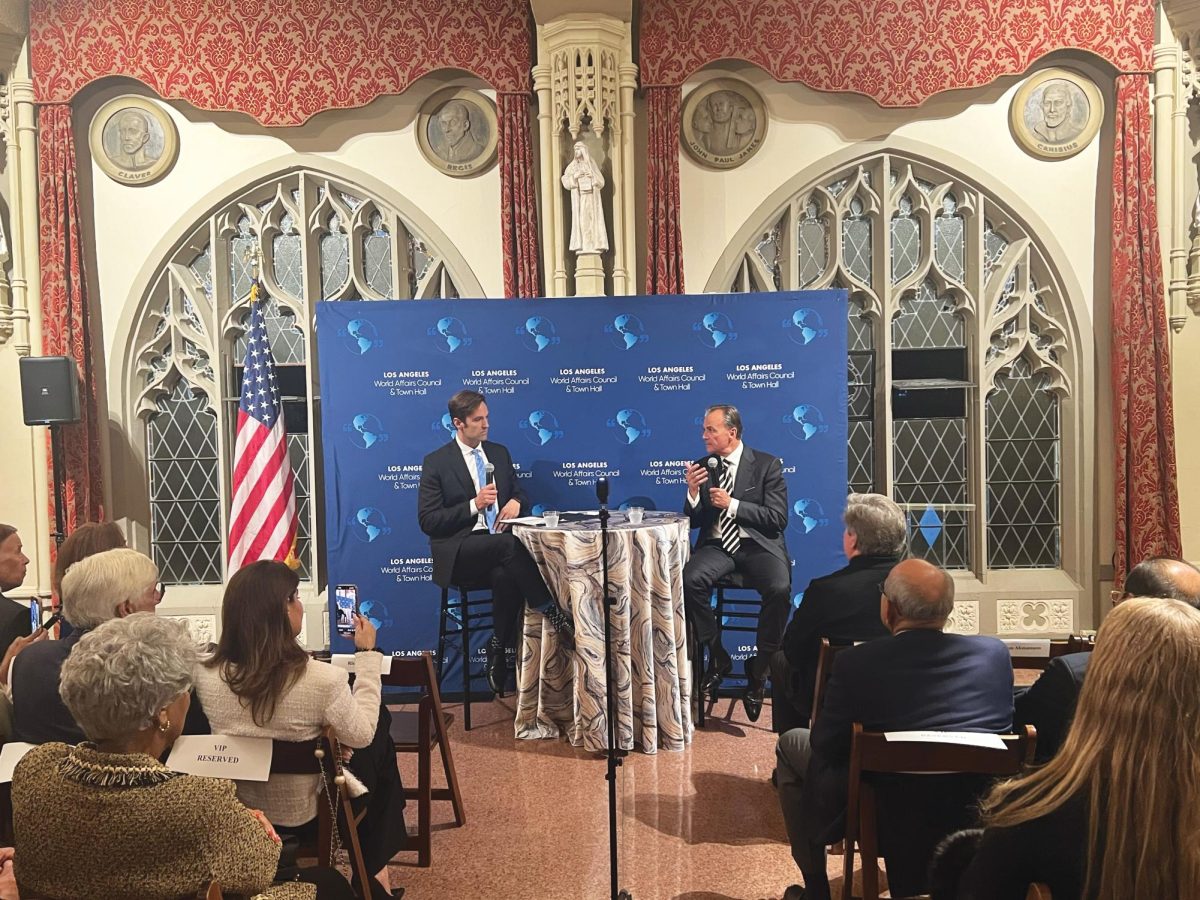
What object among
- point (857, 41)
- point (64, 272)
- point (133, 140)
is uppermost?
point (857, 41)

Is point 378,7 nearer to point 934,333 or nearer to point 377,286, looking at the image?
point 377,286

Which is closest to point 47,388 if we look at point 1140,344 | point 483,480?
point 483,480

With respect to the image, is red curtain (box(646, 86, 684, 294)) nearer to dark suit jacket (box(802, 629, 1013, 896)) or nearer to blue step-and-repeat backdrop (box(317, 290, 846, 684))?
blue step-and-repeat backdrop (box(317, 290, 846, 684))

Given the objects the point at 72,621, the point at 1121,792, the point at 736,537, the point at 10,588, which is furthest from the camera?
the point at 736,537

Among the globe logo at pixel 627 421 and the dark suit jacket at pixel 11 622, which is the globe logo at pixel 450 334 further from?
the dark suit jacket at pixel 11 622

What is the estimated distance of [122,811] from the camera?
1.65 metres

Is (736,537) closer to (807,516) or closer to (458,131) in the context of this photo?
(807,516)

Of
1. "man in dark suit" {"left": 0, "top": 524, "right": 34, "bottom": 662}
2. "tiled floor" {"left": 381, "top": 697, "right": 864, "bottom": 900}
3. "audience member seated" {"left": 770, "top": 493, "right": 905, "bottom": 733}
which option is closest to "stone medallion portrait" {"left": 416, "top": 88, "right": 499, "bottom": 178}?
"man in dark suit" {"left": 0, "top": 524, "right": 34, "bottom": 662}

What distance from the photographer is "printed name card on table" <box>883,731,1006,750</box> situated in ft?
7.50

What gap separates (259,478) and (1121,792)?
5201 millimetres

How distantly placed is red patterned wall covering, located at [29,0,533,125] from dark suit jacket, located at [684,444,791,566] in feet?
9.43

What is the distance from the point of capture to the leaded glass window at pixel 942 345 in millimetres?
6359

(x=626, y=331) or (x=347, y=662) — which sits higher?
(x=626, y=331)

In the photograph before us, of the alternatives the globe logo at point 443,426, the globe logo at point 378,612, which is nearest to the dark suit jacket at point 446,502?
the globe logo at point 443,426
